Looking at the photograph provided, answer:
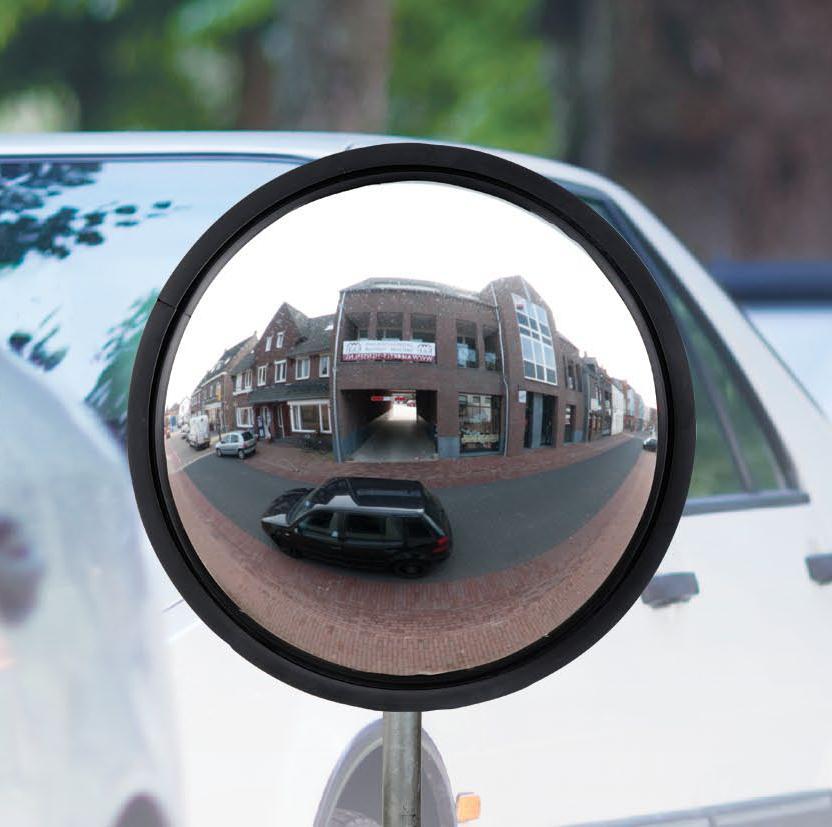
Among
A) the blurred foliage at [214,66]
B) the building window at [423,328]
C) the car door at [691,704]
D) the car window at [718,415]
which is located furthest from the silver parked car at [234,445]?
the blurred foliage at [214,66]

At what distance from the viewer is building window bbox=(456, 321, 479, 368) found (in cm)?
97

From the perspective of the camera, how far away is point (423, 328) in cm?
97

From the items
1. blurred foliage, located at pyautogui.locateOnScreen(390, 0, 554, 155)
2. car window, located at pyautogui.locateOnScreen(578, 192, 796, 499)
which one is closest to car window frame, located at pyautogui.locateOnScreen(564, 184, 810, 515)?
car window, located at pyautogui.locateOnScreen(578, 192, 796, 499)

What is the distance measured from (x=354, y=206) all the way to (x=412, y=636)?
0.44 meters

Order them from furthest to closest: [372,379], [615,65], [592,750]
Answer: [615,65] < [592,750] < [372,379]

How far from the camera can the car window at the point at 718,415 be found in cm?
179

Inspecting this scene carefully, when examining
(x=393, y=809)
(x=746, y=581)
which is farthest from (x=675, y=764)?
(x=393, y=809)

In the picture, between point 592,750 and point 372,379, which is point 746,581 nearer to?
point 592,750

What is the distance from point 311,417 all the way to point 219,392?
0.10 metres

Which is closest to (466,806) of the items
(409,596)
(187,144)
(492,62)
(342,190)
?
(409,596)

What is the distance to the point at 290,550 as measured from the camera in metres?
1.00

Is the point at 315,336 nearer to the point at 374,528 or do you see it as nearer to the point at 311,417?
the point at 311,417

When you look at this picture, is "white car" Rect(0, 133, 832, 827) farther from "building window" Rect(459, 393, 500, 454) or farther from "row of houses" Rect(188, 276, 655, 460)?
"building window" Rect(459, 393, 500, 454)

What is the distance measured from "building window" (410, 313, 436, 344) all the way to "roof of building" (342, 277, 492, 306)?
0.09 feet
